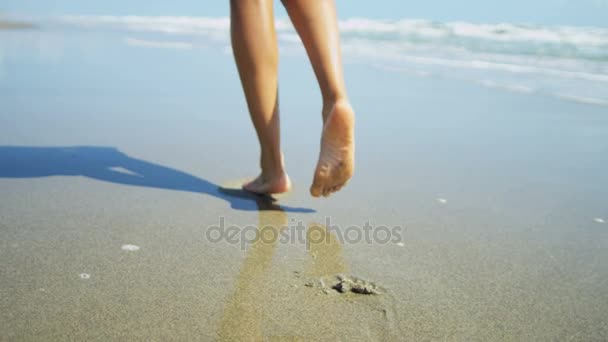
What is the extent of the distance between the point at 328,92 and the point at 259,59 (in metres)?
0.20

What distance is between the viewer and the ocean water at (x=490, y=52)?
4551 millimetres

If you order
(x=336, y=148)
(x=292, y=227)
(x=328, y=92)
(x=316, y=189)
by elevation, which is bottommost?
(x=292, y=227)

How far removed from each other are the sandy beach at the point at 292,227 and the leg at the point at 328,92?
0.15m

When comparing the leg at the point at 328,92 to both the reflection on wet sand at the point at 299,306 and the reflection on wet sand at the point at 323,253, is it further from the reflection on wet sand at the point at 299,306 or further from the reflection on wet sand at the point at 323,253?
the reflection on wet sand at the point at 299,306

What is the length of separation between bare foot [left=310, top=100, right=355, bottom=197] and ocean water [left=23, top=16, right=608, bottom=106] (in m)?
2.78

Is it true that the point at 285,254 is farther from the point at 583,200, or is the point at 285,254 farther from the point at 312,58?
the point at 583,200

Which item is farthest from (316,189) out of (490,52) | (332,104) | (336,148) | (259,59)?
(490,52)

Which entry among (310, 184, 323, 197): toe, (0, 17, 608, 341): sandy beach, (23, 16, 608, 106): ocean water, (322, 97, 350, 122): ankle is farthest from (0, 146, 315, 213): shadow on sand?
(23, 16, 608, 106): ocean water

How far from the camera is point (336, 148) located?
1.44 meters

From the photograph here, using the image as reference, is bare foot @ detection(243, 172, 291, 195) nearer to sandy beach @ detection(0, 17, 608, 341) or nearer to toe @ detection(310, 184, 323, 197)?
sandy beach @ detection(0, 17, 608, 341)

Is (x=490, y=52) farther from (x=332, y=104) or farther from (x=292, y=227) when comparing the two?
(x=292, y=227)

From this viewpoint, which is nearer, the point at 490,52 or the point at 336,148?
the point at 336,148

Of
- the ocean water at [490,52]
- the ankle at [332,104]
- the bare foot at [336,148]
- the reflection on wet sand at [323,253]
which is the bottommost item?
the ocean water at [490,52]

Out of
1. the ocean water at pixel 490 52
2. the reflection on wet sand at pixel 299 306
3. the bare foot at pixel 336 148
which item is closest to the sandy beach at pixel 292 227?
the reflection on wet sand at pixel 299 306
